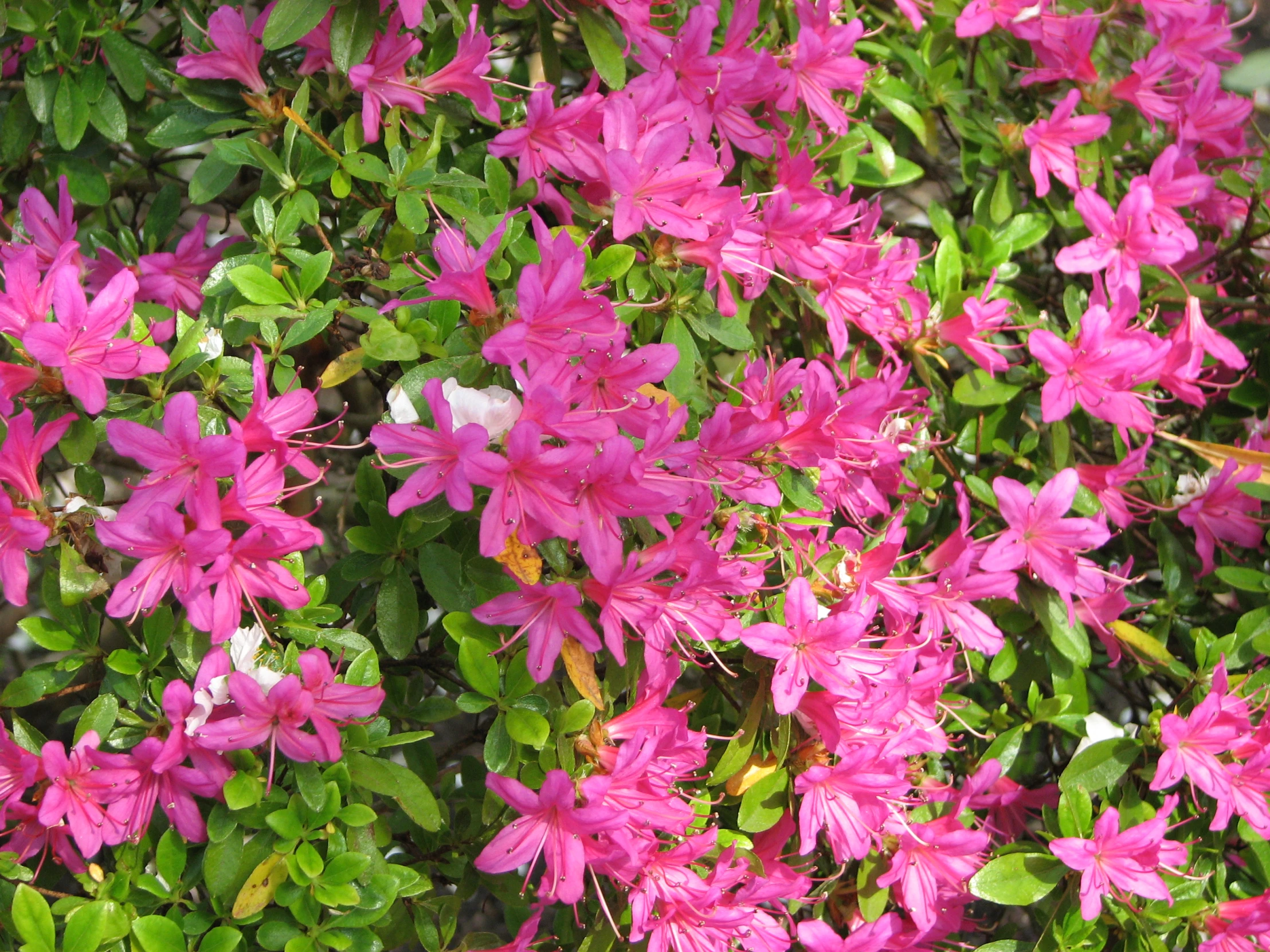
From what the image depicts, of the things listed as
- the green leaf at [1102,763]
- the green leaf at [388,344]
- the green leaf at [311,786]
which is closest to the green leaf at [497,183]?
the green leaf at [388,344]

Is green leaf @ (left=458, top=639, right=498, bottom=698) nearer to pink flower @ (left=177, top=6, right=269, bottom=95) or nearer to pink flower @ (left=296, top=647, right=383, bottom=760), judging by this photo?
pink flower @ (left=296, top=647, right=383, bottom=760)

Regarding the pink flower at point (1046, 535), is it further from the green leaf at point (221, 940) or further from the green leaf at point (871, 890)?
the green leaf at point (221, 940)

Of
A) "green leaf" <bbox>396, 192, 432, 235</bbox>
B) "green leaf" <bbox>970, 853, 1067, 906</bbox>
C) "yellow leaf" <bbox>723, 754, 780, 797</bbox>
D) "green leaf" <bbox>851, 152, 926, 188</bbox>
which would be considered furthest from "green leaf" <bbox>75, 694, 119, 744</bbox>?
"green leaf" <bbox>851, 152, 926, 188</bbox>

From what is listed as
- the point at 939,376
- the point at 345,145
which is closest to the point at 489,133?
the point at 345,145

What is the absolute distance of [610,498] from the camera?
1.05 m

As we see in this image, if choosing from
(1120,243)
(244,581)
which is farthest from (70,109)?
(1120,243)

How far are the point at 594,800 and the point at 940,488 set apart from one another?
878 mm

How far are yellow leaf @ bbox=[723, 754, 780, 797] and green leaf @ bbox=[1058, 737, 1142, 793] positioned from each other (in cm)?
45

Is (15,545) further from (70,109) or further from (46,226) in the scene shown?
(70,109)

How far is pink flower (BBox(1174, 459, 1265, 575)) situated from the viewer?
1.66 meters

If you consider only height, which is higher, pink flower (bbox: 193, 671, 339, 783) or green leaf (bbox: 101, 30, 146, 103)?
green leaf (bbox: 101, 30, 146, 103)

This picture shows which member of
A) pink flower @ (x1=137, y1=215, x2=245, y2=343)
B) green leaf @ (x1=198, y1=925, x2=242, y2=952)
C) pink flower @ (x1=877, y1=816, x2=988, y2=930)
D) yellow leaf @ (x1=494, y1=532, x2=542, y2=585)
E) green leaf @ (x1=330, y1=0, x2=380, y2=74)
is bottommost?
pink flower @ (x1=877, y1=816, x2=988, y2=930)

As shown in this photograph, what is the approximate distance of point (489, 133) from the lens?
1.45m

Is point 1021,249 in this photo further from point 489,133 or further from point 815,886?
point 815,886
